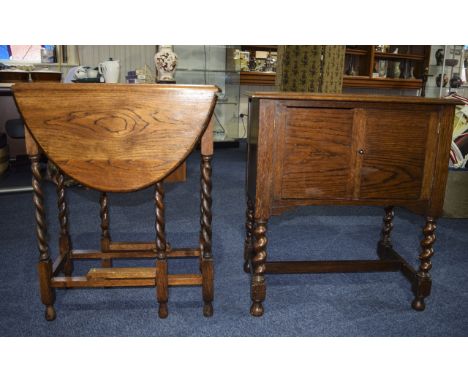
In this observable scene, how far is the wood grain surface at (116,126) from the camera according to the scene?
4.37 ft

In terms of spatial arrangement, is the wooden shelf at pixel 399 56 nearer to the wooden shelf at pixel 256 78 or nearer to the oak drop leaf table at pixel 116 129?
the wooden shelf at pixel 256 78

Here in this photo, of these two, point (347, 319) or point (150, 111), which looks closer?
point (150, 111)

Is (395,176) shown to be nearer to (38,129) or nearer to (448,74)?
(38,129)

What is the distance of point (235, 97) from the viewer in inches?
220

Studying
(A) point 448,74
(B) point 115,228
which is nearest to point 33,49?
(B) point 115,228

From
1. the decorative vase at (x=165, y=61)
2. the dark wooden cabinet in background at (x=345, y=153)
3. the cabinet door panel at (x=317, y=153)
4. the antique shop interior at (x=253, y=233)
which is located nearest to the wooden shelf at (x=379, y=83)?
the antique shop interior at (x=253, y=233)

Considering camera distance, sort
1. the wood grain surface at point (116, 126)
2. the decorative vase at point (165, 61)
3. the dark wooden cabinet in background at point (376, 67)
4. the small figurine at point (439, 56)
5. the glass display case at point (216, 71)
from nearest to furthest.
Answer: the wood grain surface at point (116, 126)
the decorative vase at point (165, 61)
the glass display case at point (216, 71)
the dark wooden cabinet in background at point (376, 67)
the small figurine at point (439, 56)

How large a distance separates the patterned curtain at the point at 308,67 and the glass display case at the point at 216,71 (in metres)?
1.20

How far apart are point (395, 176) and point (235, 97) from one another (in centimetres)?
423

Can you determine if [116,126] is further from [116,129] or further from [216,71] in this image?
[216,71]

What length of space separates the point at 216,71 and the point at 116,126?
4.25m

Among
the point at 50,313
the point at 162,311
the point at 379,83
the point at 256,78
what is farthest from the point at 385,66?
the point at 50,313

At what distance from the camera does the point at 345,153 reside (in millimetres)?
1508

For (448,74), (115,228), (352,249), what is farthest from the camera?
(448,74)
